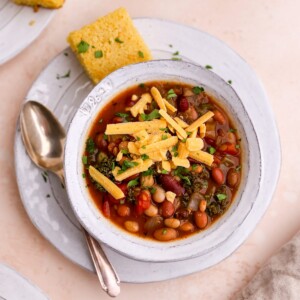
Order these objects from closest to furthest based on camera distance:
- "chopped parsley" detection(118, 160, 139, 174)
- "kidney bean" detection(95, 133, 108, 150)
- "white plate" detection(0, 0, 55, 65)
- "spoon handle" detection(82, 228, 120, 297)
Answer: "chopped parsley" detection(118, 160, 139, 174) < "kidney bean" detection(95, 133, 108, 150) < "spoon handle" detection(82, 228, 120, 297) < "white plate" detection(0, 0, 55, 65)

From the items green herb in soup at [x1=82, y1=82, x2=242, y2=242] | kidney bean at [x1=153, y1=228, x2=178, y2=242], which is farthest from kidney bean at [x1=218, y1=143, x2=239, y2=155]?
kidney bean at [x1=153, y1=228, x2=178, y2=242]

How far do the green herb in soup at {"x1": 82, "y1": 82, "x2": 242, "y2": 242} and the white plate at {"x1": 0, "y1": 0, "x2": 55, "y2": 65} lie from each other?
1.94 ft

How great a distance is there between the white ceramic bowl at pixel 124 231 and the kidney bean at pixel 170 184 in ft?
0.76

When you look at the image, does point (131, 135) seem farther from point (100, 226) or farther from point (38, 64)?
point (38, 64)

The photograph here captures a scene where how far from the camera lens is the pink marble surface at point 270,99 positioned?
9.87 feet

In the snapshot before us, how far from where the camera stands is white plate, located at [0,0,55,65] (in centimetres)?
298

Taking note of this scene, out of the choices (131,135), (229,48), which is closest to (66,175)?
(131,135)

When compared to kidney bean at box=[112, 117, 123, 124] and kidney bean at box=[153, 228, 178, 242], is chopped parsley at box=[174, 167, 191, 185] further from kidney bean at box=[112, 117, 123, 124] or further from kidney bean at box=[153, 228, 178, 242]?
kidney bean at box=[112, 117, 123, 124]

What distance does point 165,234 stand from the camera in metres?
2.67

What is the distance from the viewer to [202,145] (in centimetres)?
266

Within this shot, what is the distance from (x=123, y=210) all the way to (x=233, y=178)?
0.54m

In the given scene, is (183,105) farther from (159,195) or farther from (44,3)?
(44,3)

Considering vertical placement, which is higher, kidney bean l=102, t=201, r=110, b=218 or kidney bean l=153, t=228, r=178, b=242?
kidney bean l=102, t=201, r=110, b=218

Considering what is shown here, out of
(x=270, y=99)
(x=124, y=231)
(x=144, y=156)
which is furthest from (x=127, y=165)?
(x=270, y=99)
